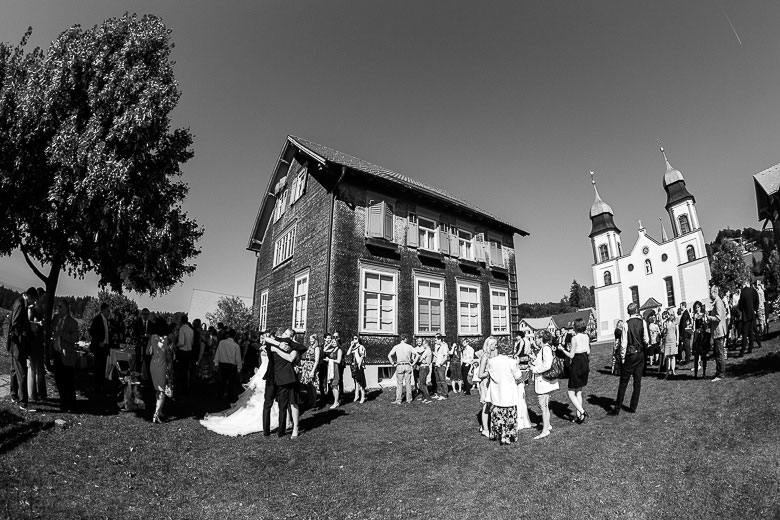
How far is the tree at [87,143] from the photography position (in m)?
10.0

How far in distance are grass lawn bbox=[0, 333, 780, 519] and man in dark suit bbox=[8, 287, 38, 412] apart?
11.8 inches

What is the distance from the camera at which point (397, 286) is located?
54.1 feet

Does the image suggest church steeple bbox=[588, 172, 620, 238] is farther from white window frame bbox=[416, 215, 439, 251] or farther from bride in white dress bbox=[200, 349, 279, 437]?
bride in white dress bbox=[200, 349, 279, 437]

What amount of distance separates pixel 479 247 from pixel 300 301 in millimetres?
9280

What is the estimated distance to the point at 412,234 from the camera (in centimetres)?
1764

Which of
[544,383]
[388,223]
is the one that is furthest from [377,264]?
[544,383]

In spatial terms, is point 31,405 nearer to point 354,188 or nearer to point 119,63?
point 119,63

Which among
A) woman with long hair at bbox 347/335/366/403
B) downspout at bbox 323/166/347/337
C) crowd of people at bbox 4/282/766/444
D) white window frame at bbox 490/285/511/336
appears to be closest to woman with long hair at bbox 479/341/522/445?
crowd of people at bbox 4/282/766/444

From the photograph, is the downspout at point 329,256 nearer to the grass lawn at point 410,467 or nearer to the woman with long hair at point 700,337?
the grass lawn at point 410,467

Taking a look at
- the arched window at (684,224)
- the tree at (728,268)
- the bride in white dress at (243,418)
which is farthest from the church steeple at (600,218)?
the bride in white dress at (243,418)

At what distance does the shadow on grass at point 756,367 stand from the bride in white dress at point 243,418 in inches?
470

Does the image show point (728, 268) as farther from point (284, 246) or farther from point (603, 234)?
point (284, 246)

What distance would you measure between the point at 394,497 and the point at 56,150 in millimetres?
11111

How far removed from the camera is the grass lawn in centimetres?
497
